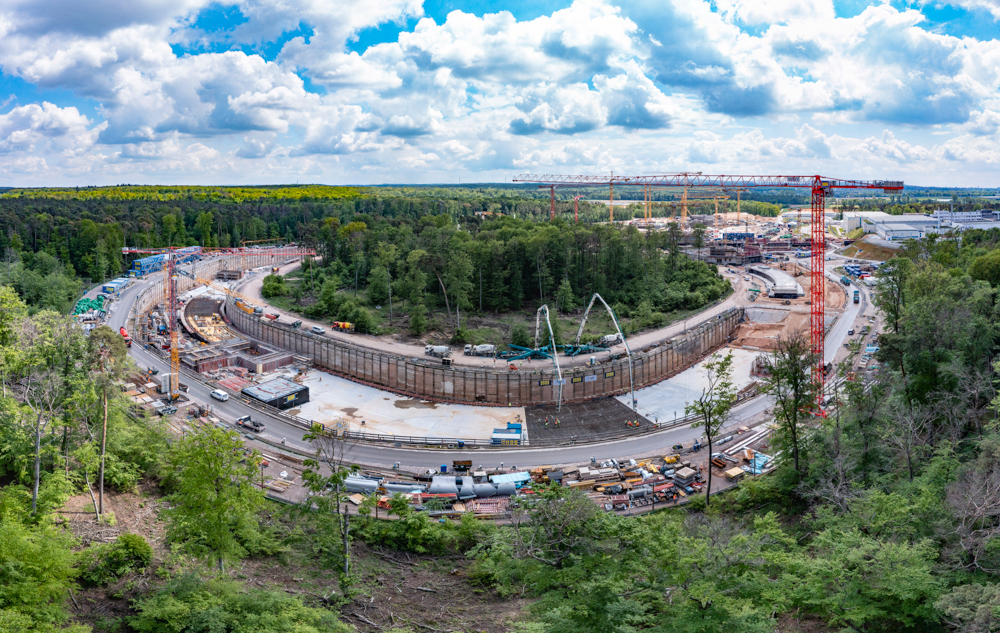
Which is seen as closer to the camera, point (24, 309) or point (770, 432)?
point (24, 309)

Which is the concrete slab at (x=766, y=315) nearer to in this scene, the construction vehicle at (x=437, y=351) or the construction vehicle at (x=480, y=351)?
the construction vehicle at (x=480, y=351)

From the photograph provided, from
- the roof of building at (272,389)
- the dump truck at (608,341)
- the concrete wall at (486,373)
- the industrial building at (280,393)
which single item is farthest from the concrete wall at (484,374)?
the industrial building at (280,393)

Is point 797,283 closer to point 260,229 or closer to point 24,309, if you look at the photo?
point 24,309

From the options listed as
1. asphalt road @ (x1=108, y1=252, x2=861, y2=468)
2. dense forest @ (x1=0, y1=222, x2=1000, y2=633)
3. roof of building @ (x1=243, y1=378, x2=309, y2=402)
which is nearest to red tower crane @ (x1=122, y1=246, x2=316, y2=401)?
roof of building @ (x1=243, y1=378, x2=309, y2=402)

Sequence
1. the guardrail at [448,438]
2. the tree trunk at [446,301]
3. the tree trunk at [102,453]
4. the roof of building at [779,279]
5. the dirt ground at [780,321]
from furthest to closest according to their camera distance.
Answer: the roof of building at [779,279] < the tree trunk at [446,301] < the dirt ground at [780,321] < the guardrail at [448,438] < the tree trunk at [102,453]

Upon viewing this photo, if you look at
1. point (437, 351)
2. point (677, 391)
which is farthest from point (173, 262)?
point (677, 391)

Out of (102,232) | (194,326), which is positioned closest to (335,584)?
(194,326)

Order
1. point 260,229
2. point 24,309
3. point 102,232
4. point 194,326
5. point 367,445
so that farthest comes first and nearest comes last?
Answer: point 260,229 < point 102,232 < point 194,326 < point 367,445 < point 24,309

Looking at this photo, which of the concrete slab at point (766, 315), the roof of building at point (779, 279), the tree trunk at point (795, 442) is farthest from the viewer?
the roof of building at point (779, 279)
